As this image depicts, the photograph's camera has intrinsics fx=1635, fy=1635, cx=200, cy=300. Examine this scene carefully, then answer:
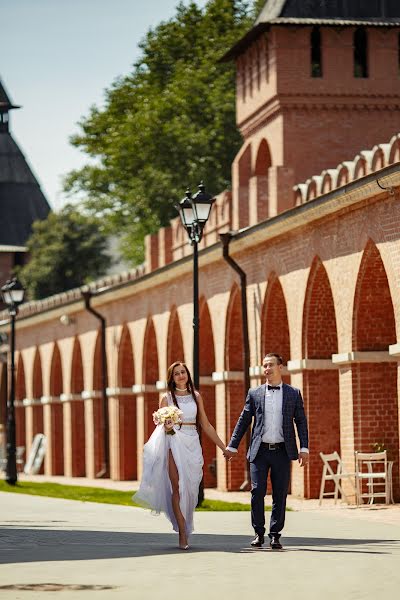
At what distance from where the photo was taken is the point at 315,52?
38.9 m

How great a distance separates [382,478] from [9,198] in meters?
65.1

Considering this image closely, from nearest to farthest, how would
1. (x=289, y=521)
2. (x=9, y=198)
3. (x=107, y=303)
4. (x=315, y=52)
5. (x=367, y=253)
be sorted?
(x=289, y=521) → (x=367, y=253) → (x=315, y=52) → (x=107, y=303) → (x=9, y=198)

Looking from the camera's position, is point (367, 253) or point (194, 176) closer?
point (367, 253)

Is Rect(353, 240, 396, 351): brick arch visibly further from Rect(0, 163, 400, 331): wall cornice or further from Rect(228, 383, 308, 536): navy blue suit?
Rect(228, 383, 308, 536): navy blue suit

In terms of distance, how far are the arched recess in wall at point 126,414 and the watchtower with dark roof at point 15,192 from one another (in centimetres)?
4084

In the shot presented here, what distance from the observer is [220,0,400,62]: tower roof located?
37969 millimetres

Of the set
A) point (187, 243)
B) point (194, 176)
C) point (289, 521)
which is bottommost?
point (289, 521)

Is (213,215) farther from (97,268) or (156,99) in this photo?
(97,268)

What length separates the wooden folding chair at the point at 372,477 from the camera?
2473cm

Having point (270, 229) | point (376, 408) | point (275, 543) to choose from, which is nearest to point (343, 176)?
point (270, 229)

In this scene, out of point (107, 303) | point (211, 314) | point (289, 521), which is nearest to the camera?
point (289, 521)

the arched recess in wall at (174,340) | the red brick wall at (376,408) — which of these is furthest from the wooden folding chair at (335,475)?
the arched recess in wall at (174,340)

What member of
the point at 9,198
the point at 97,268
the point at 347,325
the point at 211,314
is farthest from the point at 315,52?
the point at 9,198

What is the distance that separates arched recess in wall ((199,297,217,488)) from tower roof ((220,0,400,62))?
24.1 ft
